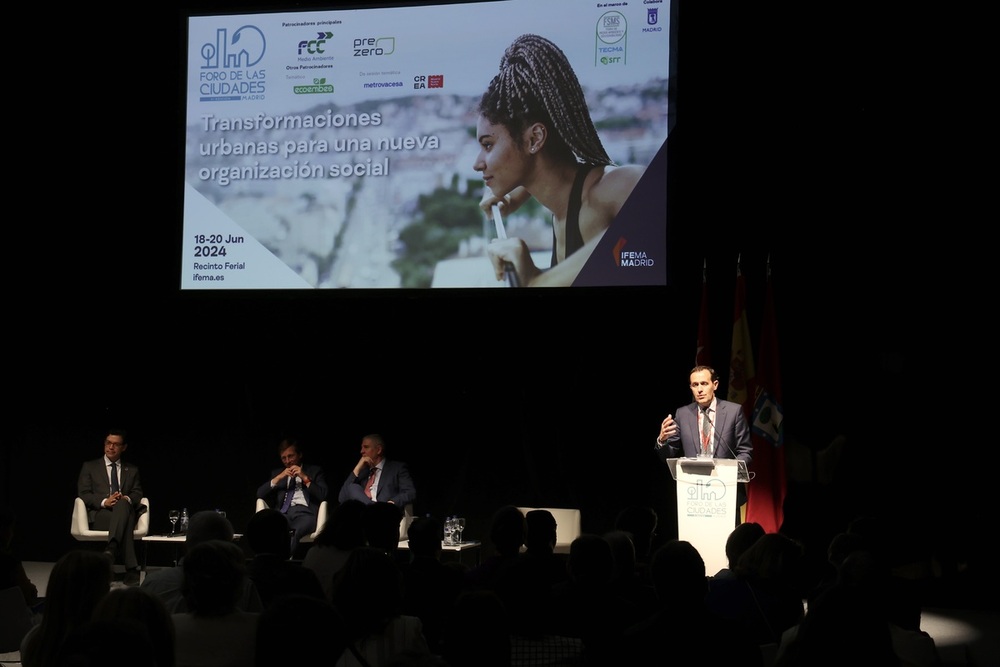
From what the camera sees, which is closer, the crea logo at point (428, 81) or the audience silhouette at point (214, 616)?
the audience silhouette at point (214, 616)

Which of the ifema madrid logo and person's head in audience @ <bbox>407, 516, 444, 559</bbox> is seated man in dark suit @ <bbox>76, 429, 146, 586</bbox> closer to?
the ifema madrid logo

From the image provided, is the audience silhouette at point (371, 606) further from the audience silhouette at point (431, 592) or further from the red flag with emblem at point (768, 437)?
the red flag with emblem at point (768, 437)

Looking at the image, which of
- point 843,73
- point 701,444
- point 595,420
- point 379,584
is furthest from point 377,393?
point 379,584

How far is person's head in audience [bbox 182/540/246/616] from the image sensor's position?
281cm

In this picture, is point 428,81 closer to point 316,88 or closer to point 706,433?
point 316,88

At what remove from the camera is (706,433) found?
6.35 m

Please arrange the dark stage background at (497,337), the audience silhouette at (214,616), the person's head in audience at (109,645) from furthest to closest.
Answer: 1. the dark stage background at (497,337)
2. the audience silhouette at (214,616)
3. the person's head in audience at (109,645)

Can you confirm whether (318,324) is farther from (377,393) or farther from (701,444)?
(701,444)

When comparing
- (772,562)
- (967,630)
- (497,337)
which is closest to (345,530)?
(772,562)

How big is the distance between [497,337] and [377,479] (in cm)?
130

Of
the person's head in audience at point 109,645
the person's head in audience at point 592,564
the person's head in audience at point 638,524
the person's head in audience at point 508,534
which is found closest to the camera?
the person's head in audience at point 109,645

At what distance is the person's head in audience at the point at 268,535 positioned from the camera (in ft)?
12.3

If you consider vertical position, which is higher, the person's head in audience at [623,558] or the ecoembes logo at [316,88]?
the ecoembes logo at [316,88]

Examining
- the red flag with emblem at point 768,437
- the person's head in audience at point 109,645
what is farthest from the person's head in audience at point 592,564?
the red flag with emblem at point 768,437
